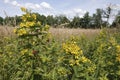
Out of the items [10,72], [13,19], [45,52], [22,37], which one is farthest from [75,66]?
[13,19]

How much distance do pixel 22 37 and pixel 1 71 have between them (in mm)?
701

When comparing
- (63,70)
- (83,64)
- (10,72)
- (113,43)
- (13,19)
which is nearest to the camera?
(63,70)

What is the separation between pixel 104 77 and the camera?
10.8 ft

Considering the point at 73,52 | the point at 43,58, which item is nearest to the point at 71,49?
the point at 73,52

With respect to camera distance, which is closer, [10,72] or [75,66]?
[75,66]

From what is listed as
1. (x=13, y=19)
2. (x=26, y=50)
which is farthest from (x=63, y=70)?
(x=13, y=19)

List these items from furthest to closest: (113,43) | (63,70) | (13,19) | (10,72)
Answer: (13,19) < (113,43) < (10,72) < (63,70)

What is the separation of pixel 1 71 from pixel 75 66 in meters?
1.05

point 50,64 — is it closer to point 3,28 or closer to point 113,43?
point 113,43

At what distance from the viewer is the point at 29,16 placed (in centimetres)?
319

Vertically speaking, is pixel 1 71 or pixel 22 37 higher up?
pixel 22 37

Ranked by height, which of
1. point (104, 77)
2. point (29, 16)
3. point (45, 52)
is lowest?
point (104, 77)

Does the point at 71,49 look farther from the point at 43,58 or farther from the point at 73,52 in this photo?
the point at 43,58

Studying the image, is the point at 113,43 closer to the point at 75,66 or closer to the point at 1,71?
the point at 75,66
